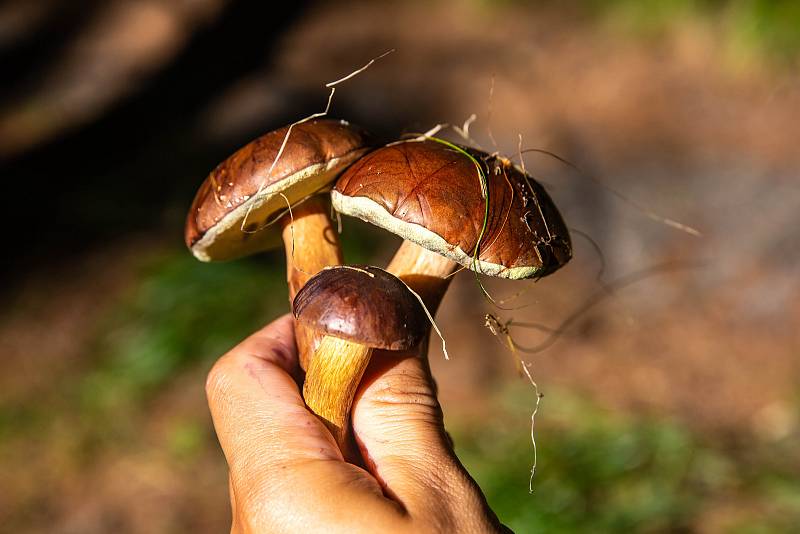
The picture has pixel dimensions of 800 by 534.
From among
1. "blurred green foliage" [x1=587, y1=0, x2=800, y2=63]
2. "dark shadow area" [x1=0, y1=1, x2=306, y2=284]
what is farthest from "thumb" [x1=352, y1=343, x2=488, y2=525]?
"blurred green foliage" [x1=587, y1=0, x2=800, y2=63]

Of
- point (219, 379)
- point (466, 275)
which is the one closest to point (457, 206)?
point (219, 379)

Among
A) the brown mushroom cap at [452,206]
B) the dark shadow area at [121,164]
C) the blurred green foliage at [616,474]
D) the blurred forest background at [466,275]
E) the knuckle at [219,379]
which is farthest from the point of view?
the dark shadow area at [121,164]

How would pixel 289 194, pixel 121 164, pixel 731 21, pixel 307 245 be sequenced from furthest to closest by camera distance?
pixel 731 21, pixel 121 164, pixel 307 245, pixel 289 194

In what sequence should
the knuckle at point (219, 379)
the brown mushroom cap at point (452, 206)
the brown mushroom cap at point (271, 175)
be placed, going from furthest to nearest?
the knuckle at point (219, 379) < the brown mushroom cap at point (271, 175) < the brown mushroom cap at point (452, 206)

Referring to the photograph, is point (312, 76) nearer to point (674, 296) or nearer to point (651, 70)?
point (651, 70)

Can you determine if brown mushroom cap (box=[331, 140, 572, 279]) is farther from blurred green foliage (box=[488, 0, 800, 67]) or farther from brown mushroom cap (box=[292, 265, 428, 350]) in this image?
blurred green foliage (box=[488, 0, 800, 67])

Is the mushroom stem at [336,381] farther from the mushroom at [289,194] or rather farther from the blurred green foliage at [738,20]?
the blurred green foliage at [738,20]

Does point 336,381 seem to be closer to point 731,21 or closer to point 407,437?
point 407,437

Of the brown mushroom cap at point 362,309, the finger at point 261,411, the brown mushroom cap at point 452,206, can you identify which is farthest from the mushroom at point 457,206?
the finger at point 261,411

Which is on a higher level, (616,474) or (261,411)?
(261,411)
